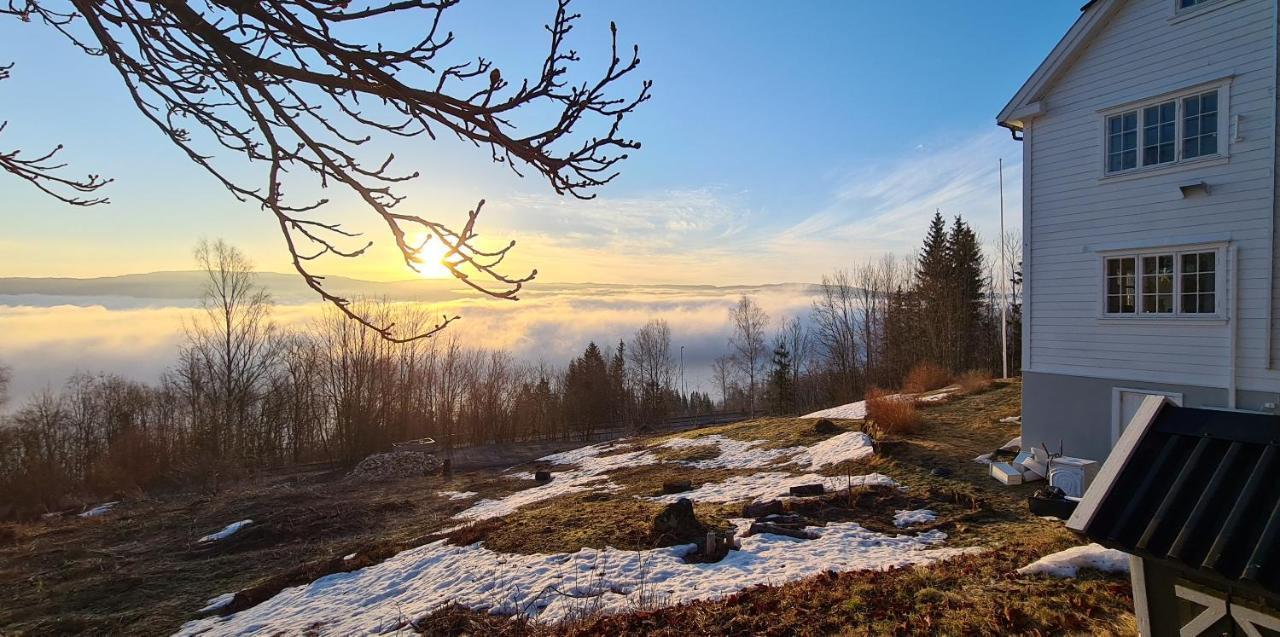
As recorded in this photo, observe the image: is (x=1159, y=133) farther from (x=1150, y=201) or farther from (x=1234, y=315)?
(x=1234, y=315)

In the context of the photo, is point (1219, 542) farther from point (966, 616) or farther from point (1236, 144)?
point (1236, 144)

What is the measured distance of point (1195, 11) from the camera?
339 inches

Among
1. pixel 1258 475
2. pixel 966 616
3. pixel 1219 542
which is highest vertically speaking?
pixel 1258 475

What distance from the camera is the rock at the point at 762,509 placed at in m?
8.92

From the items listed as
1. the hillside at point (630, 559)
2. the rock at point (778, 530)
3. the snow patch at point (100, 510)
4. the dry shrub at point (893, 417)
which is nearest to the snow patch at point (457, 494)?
the hillside at point (630, 559)

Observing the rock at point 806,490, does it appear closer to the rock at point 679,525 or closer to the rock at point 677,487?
the rock at point 679,525

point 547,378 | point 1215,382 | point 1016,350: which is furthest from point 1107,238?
point 547,378

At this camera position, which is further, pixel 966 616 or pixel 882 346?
pixel 882 346

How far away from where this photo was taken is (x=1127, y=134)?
30.7 feet

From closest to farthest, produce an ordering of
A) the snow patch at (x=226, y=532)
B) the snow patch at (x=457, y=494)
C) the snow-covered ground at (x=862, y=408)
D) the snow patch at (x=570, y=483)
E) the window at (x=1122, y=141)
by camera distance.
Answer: the window at (x=1122, y=141) < the snow patch at (x=570, y=483) < the snow patch at (x=226, y=532) < the snow patch at (x=457, y=494) < the snow-covered ground at (x=862, y=408)

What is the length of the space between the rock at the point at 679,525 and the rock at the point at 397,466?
18.7 m

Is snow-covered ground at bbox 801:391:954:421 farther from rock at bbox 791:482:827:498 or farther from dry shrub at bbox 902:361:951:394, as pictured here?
rock at bbox 791:482:827:498

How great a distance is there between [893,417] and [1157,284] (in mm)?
5762

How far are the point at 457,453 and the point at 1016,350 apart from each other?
35.5m
